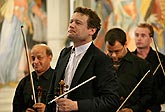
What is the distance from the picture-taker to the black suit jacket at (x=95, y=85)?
328cm

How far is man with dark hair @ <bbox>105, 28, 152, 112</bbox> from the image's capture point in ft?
15.4

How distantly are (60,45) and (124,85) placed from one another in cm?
249

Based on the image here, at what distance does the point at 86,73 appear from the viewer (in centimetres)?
336

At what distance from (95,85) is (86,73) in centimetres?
11

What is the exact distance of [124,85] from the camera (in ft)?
15.4

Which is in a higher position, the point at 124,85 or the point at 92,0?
the point at 92,0

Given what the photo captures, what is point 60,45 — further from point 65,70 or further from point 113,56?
point 65,70

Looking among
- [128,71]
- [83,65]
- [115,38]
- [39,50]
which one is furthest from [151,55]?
[83,65]

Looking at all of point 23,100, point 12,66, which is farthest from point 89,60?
point 12,66

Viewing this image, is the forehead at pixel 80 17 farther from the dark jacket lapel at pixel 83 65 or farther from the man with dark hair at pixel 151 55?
the man with dark hair at pixel 151 55

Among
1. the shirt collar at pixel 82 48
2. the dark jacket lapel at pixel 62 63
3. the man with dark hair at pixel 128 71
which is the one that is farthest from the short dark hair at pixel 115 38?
the shirt collar at pixel 82 48

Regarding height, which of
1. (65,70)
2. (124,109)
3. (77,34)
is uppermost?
(77,34)

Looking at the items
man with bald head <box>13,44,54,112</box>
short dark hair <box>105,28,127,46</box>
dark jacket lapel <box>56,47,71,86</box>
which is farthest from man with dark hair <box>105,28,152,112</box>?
dark jacket lapel <box>56,47,71,86</box>

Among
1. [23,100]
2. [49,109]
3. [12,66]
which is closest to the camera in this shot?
[49,109]
